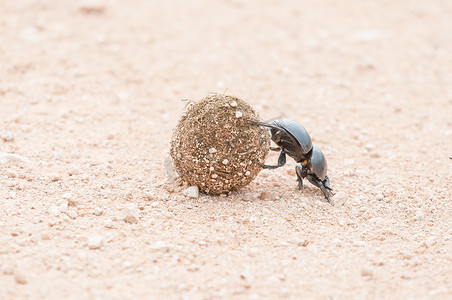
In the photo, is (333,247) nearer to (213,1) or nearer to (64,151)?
(64,151)

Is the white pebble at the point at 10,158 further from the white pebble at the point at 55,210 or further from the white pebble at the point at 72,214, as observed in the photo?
the white pebble at the point at 72,214

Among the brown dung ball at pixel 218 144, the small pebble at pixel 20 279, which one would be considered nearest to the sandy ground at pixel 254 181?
the small pebble at pixel 20 279

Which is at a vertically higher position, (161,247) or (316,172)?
(316,172)

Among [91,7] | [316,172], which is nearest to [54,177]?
[316,172]

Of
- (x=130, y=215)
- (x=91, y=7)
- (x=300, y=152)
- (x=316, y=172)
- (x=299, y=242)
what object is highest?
(x=91, y=7)

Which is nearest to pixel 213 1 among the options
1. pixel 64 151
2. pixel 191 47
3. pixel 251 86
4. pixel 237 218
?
pixel 191 47

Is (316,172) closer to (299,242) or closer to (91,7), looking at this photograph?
(299,242)

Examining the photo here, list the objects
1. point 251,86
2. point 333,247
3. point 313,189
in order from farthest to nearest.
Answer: point 251,86 < point 313,189 < point 333,247
